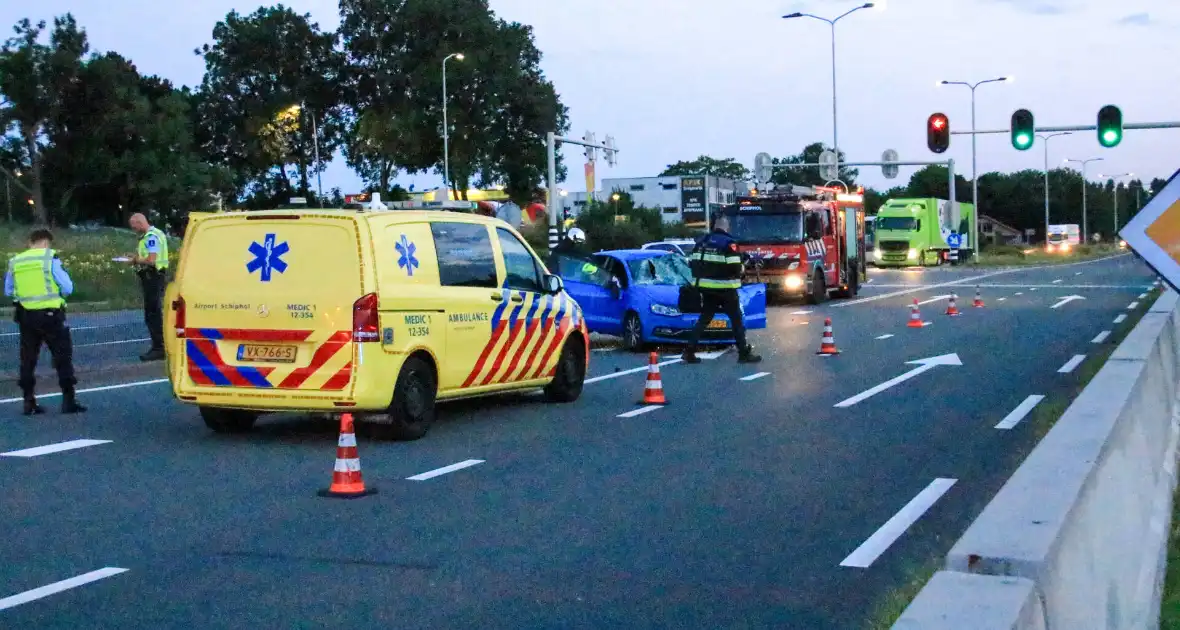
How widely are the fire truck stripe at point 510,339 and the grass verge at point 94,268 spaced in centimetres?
2307

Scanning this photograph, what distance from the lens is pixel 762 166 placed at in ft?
182

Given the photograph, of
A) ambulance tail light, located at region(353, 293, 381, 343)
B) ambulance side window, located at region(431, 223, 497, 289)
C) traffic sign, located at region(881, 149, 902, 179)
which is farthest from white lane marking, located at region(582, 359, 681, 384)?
traffic sign, located at region(881, 149, 902, 179)

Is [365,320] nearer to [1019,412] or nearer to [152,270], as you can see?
[1019,412]

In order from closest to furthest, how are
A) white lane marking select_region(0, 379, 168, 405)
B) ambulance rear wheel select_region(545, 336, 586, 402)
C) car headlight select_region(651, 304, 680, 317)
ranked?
ambulance rear wheel select_region(545, 336, 586, 402) < white lane marking select_region(0, 379, 168, 405) < car headlight select_region(651, 304, 680, 317)

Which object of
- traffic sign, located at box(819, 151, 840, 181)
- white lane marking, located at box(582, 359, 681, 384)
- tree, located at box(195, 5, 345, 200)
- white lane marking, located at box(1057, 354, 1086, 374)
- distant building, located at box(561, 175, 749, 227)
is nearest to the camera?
white lane marking, located at box(582, 359, 681, 384)

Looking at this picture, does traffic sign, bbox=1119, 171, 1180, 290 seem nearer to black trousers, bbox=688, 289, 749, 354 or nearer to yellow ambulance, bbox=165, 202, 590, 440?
yellow ambulance, bbox=165, 202, 590, 440

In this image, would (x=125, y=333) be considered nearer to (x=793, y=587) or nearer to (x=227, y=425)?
(x=227, y=425)

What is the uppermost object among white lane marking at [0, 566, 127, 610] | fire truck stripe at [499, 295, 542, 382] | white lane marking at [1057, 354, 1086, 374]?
fire truck stripe at [499, 295, 542, 382]

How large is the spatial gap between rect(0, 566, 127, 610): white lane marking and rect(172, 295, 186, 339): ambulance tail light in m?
4.80

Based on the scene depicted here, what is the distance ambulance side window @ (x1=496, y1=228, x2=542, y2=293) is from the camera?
13.7 metres

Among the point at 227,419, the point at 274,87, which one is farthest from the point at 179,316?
the point at 274,87

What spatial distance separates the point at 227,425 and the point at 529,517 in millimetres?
Answer: 4670

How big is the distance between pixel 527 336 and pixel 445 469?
358 centimetres

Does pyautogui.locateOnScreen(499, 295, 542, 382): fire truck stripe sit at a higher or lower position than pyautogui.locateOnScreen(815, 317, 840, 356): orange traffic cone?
higher
